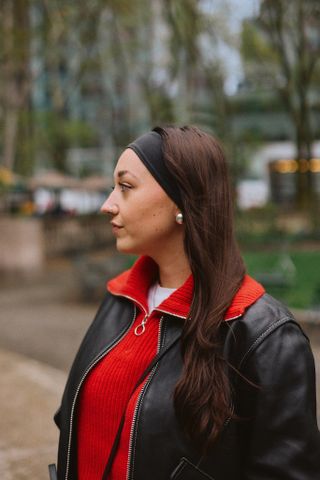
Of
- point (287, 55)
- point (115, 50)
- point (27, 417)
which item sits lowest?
point (27, 417)

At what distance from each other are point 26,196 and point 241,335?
3288 centimetres

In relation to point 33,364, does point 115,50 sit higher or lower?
higher

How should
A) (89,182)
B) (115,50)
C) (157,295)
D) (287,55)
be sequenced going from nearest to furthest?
1. (157,295)
2. (287,55)
3. (115,50)
4. (89,182)

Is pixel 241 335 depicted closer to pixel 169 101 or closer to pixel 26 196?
pixel 169 101

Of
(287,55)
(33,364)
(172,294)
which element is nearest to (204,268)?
(172,294)

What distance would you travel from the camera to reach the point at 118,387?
72.9 inches

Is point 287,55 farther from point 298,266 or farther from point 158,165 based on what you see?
point 158,165

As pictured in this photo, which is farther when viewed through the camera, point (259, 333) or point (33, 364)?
point (33, 364)

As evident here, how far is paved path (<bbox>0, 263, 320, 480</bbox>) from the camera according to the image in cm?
473

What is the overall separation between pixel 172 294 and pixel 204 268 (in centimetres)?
13

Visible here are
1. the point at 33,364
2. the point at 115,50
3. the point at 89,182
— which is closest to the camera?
the point at 33,364

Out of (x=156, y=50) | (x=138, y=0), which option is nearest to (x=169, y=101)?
(x=156, y=50)

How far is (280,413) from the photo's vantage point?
1648mm

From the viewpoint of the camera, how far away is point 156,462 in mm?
1686
